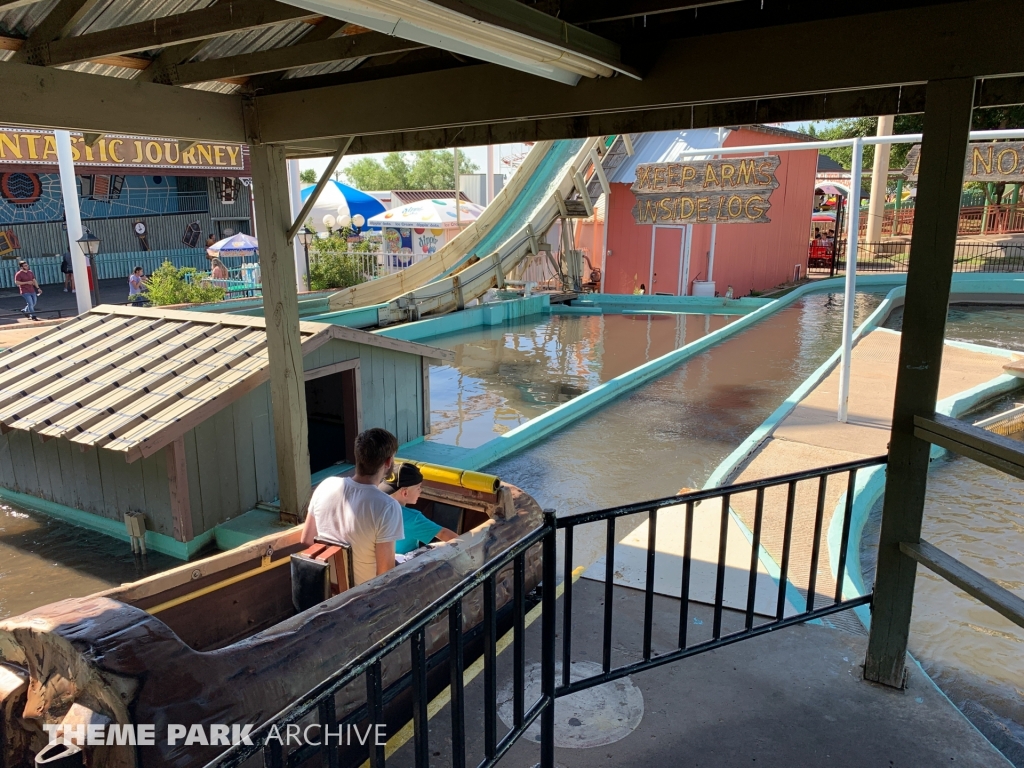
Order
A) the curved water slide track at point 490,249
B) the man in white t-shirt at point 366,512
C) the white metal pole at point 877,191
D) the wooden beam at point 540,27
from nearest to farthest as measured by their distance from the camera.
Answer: the wooden beam at point 540,27 < the man in white t-shirt at point 366,512 < the curved water slide track at point 490,249 < the white metal pole at point 877,191

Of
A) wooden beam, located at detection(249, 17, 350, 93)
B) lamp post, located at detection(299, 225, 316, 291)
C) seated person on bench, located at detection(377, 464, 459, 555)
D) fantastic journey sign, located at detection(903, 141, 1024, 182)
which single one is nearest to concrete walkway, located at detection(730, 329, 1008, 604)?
seated person on bench, located at detection(377, 464, 459, 555)

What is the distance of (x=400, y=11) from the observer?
90.4 inches

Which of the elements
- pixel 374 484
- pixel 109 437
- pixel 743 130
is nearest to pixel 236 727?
pixel 374 484

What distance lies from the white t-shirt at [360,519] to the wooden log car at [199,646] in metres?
0.18

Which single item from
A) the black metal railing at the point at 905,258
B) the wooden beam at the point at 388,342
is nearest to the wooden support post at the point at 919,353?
the wooden beam at the point at 388,342

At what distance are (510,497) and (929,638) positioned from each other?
9.47ft

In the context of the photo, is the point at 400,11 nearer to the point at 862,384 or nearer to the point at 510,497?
the point at 510,497

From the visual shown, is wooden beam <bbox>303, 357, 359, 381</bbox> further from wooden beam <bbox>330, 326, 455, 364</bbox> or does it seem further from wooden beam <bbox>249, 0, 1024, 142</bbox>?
wooden beam <bbox>249, 0, 1024, 142</bbox>

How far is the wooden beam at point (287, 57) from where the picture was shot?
379cm

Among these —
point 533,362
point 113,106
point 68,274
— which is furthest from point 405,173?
point 113,106

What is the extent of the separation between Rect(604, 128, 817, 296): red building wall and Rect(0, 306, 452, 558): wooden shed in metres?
15.4

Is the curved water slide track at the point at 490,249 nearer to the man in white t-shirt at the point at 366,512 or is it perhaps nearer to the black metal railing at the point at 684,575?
the man in white t-shirt at the point at 366,512

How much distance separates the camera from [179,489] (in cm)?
566

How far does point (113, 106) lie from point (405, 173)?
80160 millimetres
